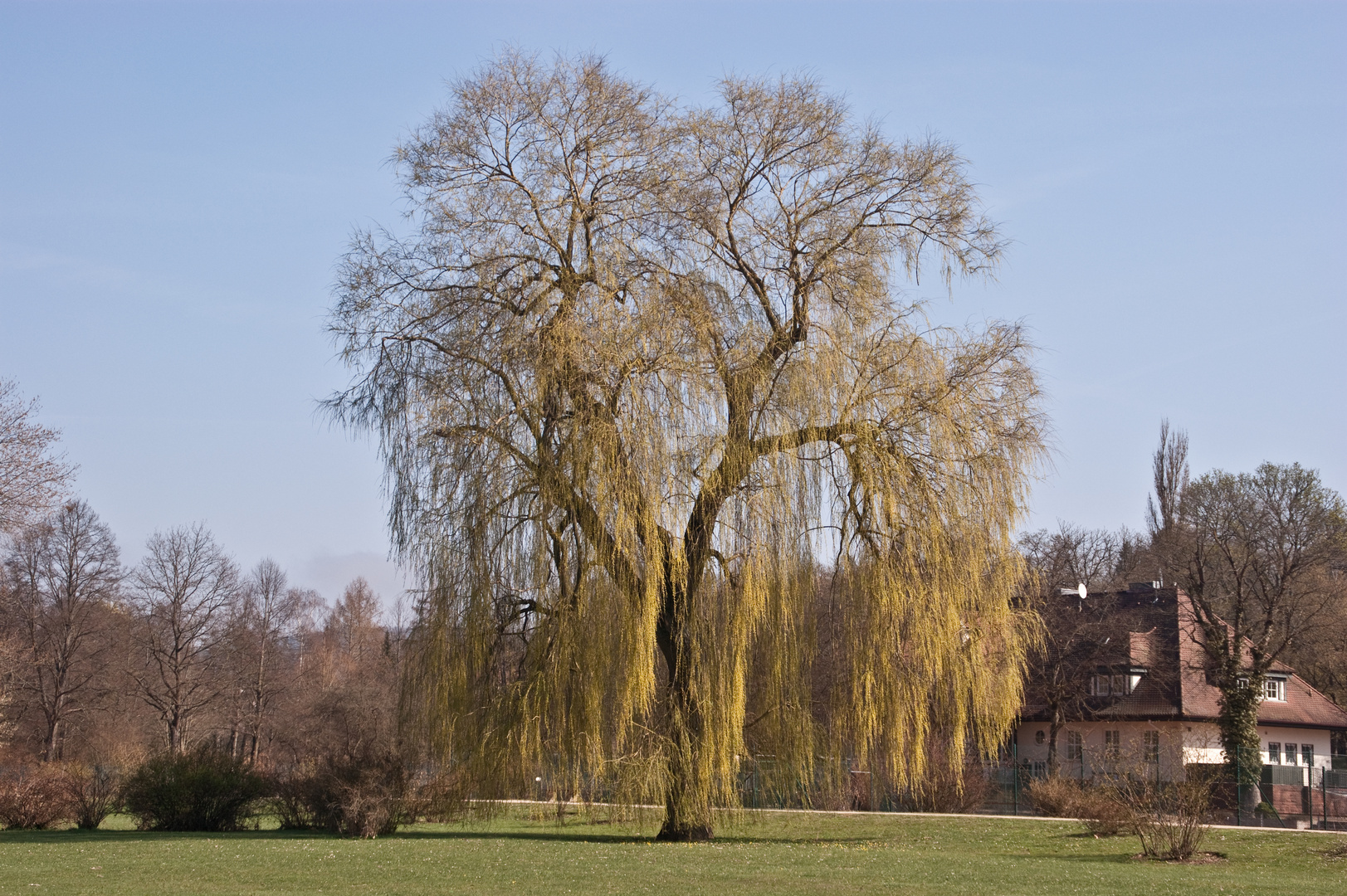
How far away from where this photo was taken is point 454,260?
20531 mm

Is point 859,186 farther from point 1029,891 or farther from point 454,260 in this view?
point 1029,891

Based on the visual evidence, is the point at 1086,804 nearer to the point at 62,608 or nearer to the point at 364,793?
the point at 364,793

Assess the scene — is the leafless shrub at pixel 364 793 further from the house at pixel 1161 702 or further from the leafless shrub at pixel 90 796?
the house at pixel 1161 702

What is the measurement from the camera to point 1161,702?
40719 mm

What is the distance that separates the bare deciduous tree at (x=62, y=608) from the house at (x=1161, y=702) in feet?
119

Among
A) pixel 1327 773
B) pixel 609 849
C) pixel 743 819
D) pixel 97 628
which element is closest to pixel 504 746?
pixel 609 849

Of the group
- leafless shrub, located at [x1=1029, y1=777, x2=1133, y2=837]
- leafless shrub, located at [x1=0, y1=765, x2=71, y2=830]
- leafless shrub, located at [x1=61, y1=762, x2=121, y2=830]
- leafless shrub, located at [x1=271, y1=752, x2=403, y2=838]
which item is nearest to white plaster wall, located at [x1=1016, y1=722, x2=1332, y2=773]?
leafless shrub, located at [x1=1029, y1=777, x2=1133, y2=837]

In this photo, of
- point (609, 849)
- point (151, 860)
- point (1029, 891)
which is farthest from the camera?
point (609, 849)

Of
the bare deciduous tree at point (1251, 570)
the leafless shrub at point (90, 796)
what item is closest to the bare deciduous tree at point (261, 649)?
the leafless shrub at point (90, 796)

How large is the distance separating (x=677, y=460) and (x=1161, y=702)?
29240 mm

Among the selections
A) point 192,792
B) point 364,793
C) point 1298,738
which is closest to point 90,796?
point 192,792

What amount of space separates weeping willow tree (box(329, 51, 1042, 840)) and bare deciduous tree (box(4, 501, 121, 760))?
31964mm

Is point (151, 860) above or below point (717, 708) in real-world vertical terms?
below

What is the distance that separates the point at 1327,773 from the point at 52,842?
109ft
